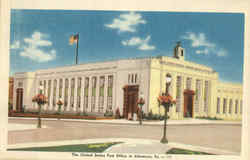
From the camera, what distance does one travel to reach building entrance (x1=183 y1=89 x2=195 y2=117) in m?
9.66

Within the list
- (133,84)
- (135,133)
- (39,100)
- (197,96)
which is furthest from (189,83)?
(39,100)

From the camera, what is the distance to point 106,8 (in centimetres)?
955

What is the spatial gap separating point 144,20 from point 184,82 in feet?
7.79

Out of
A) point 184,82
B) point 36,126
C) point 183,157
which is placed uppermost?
point 184,82

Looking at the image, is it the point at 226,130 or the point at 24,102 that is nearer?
the point at 226,130

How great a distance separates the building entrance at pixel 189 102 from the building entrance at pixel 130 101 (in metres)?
1.57

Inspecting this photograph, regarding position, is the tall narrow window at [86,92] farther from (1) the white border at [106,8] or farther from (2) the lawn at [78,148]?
(1) the white border at [106,8]

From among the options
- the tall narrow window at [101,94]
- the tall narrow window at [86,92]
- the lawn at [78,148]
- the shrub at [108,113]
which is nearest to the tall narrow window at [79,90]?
the tall narrow window at [86,92]

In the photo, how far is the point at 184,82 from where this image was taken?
392 inches

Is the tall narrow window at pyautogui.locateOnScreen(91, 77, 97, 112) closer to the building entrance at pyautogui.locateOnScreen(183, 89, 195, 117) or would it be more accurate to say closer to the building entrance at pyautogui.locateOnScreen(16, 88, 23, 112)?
the building entrance at pyautogui.locateOnScreen(16, 88, 23, 112)

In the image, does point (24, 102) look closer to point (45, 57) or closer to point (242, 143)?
point (45, 57)

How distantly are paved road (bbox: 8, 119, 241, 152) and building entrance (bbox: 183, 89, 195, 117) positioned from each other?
419mm

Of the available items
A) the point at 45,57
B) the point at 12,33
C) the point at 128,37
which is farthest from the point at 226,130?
the point at 12,33

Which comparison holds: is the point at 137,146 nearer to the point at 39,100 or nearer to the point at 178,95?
the point at 178,95
